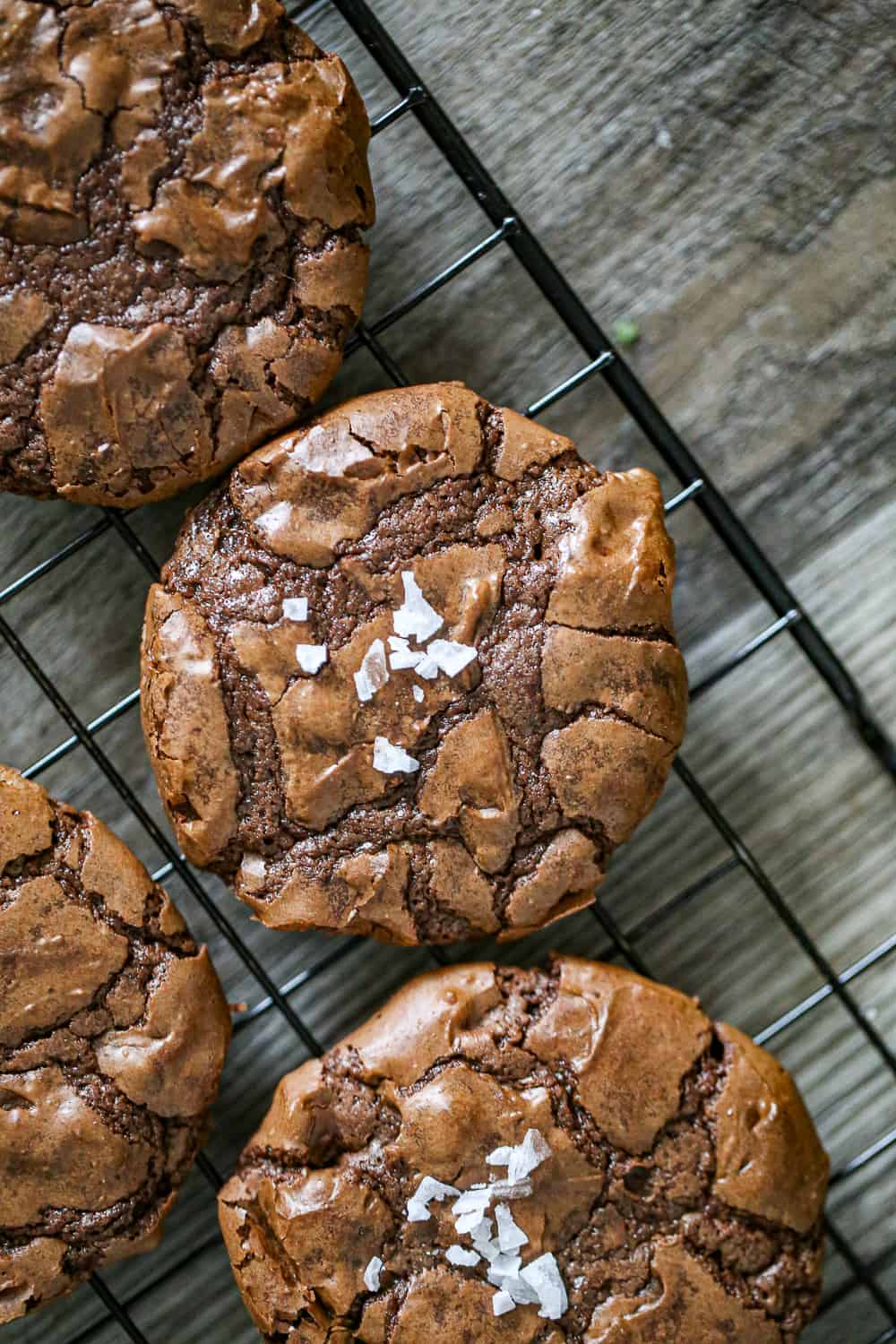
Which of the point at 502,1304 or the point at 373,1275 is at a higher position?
the point at 373,1275

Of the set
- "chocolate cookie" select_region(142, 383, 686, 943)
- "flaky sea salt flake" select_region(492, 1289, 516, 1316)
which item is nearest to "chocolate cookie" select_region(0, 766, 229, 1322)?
"chocolate cookie" select_region(142, 383, 686, 943)

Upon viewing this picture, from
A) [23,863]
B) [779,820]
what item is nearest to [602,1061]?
[779,820]

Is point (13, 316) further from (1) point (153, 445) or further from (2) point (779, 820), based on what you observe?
(2) point (779, 820)

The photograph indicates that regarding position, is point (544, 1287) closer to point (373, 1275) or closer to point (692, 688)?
point (373, 1275)

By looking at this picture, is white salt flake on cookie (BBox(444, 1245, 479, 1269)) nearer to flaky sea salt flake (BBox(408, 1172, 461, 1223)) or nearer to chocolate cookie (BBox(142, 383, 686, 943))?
flaky sea salt flake (BBox(408, 1172, 461, 1223))

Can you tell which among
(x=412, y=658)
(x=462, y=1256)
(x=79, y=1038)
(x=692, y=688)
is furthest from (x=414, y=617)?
(x=462, y=1256)
